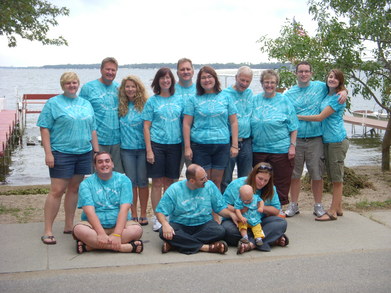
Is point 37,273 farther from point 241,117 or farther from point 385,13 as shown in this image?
point 385,13

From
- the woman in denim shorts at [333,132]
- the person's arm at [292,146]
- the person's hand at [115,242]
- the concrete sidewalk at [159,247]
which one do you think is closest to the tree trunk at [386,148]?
the concrete sidewalk at [159,247]

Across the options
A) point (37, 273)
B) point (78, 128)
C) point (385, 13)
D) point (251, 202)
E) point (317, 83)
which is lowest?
point (37, 273)

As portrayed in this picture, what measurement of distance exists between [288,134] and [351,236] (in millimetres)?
1408

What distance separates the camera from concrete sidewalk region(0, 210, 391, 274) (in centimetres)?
524

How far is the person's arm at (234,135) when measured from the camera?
6.41m

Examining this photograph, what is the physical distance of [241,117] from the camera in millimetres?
6625

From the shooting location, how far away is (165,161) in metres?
6.47

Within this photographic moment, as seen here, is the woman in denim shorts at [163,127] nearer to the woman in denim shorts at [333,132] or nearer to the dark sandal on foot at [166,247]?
the dark sandal on foot at [166,247]

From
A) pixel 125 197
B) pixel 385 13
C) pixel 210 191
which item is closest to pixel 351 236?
pixel 210 191

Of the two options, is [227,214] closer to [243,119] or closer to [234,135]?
[234,135]

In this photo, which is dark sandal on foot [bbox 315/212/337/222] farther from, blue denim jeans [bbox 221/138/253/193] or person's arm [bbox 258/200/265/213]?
person's arm [bbox 258/200/265/213]

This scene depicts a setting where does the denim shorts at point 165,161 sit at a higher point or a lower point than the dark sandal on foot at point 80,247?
higher

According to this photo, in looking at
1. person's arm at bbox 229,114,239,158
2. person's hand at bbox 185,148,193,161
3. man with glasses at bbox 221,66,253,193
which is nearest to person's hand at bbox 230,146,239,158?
person's arm at bbox 229,114,239,158

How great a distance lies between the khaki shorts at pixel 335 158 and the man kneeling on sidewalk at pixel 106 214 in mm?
2714
